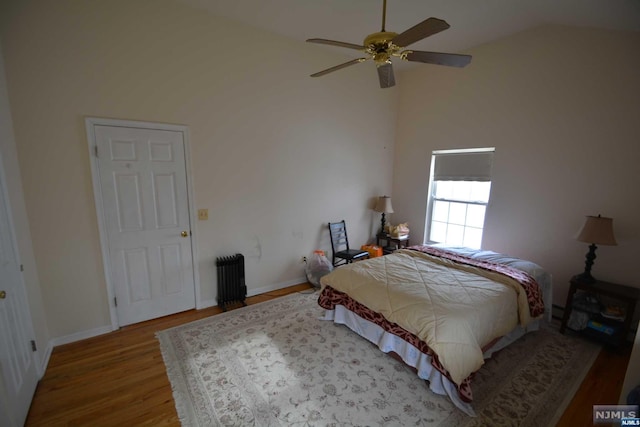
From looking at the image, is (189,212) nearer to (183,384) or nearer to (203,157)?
(203,157)

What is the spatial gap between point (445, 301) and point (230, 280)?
237 cm

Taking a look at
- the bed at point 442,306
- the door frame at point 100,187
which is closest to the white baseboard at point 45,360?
the door frame at point 100,187

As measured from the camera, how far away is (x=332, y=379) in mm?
2053

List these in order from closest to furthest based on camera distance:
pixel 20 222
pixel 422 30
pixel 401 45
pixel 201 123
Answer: pixel 422 30, pixel 401 45, pixel 20 222, pixel 201 123

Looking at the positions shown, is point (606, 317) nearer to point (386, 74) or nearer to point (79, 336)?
point (386, 74)

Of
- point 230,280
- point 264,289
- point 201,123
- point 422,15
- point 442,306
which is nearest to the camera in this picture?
point 442,306

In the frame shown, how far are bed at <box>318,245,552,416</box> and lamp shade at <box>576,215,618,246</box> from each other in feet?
1.66

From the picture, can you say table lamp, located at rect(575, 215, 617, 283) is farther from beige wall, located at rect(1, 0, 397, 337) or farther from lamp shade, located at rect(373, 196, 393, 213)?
beige wall, located at rect(1, 0, 397, 337)

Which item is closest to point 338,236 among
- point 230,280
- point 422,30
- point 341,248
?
point 341,248

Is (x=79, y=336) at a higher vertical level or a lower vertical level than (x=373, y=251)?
lower

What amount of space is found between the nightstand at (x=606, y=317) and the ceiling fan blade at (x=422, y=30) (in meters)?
2.74

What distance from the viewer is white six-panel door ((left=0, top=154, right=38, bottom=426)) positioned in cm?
153

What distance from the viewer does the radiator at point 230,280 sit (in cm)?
315

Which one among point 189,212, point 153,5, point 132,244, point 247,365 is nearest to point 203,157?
point 189,212
